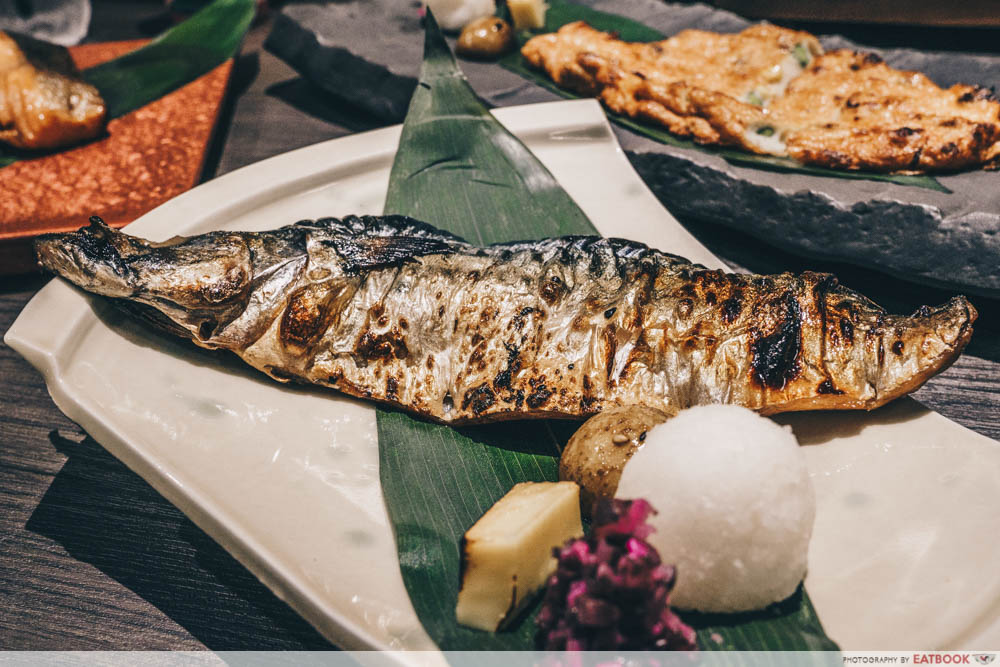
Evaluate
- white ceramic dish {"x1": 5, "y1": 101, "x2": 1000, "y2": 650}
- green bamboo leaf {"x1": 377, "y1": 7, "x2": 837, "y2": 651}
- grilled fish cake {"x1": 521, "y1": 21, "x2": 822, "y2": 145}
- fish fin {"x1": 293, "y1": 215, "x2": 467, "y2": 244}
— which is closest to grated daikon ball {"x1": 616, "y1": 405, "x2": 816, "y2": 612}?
green bamboo leaf {"x1": 377, "y1": 7, "x2": 837, "y2": 651}

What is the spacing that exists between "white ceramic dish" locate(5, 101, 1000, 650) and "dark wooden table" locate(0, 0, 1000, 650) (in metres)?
0.30

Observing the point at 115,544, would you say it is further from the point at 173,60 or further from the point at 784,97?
the point at 784,97

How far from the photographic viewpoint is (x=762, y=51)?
14.0 ft

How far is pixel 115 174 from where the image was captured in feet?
12.2

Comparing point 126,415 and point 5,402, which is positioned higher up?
point 126,415

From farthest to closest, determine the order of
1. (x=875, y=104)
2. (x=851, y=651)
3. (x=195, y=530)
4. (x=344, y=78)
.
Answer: (x=344, y=78) < (x=875, y=104) < (x=195, y=530) < (x=851, y=651)

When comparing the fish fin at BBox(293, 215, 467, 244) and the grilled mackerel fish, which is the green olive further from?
the grilled mackerel fish

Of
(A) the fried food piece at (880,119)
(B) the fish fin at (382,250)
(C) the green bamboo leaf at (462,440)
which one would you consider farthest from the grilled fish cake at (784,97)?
(B) the fish fin at (382,250)

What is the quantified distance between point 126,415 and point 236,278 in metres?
0.56

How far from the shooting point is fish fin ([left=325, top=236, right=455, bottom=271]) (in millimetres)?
2428

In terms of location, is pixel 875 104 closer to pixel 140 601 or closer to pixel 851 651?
pixel 851 651

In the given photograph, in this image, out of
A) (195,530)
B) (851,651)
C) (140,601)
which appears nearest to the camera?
(851,651)

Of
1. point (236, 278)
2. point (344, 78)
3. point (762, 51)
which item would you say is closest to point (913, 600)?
point (236, 278)

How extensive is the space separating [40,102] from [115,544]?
2911 millimetres
